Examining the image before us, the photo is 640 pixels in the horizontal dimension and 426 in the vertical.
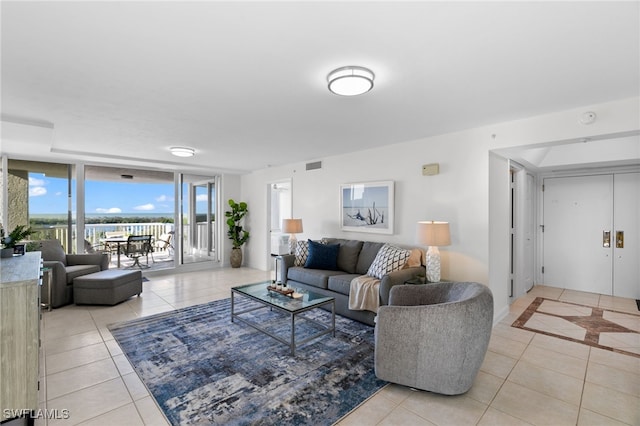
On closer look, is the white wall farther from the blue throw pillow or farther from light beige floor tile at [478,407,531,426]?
light beige floor tile at [478,407,531,426]

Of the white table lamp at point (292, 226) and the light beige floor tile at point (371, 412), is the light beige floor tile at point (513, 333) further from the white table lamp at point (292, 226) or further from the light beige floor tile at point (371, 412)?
the white table lamp at point (292, 226)

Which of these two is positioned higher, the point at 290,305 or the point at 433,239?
the point at 433,239

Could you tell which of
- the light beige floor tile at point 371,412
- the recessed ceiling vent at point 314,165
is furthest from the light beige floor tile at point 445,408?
the recessed ceiling vent at point 314,165

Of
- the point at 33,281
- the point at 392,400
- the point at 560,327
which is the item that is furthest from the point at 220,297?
the point at 560,327

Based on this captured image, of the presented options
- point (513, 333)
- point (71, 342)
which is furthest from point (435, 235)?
point (71, 342)

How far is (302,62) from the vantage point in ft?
6.69

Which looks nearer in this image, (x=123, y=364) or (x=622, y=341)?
(x=123, y=364)

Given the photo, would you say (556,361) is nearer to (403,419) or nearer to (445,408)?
(445,408)

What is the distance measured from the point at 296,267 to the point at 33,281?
3.21 meters

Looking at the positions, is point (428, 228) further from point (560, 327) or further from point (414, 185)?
point (560, 327)

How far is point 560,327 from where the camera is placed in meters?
3.60

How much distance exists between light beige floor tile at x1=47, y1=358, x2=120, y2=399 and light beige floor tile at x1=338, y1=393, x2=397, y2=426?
1991 millimetres

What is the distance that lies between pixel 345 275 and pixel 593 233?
14.2 ft

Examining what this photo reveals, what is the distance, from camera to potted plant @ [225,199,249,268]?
7270 mm
